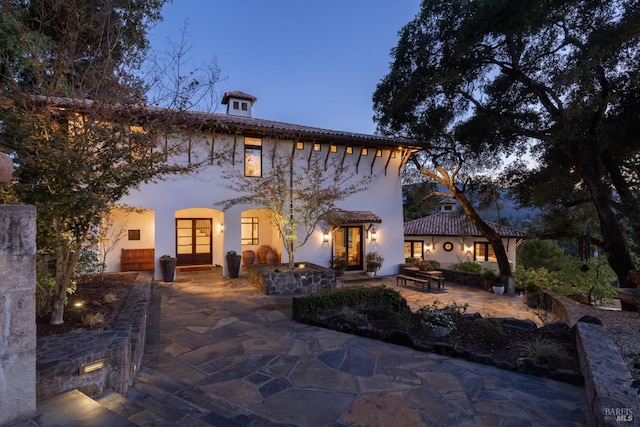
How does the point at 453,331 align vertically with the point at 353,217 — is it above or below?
below

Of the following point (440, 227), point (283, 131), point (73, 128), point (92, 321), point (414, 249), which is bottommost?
point (414, 249)

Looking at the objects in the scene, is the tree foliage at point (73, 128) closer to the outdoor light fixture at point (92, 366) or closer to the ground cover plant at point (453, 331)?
the outdoor light fixture at point (92, 366)

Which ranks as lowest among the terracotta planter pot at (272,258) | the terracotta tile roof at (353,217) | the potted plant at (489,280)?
the potted plant at (489,280)

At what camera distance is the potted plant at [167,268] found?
35.7 feet

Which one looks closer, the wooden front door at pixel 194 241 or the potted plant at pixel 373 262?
the wooden front door at pixel 194 241

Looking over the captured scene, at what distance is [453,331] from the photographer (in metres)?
Result: 5.71

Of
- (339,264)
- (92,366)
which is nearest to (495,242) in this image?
(339,264)

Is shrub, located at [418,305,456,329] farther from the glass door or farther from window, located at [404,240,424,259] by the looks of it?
window, located at [404,240,424,259]

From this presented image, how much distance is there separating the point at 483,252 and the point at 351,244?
13326 millimetres

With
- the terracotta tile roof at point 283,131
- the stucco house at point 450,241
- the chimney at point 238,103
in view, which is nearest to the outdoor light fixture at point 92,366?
the terracotta tile roof at point 283,131

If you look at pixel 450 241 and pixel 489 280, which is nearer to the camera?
pixel 489 280

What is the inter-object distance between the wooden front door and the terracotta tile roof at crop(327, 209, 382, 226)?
5.73m

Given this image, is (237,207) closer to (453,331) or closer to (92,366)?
(453,331)

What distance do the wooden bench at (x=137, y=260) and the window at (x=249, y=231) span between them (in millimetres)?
3501
